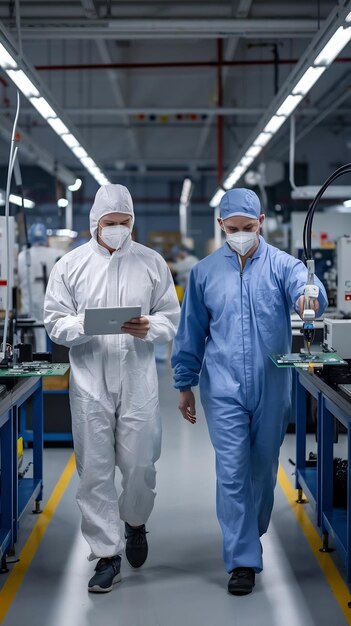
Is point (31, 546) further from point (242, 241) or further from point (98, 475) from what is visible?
point (242, 241)

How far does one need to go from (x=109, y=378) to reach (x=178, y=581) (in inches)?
33.3

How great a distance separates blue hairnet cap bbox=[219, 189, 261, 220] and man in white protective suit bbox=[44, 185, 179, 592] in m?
0.38

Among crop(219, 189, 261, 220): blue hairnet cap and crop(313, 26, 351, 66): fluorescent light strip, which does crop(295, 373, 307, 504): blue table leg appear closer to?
crop(219, 189, 261, 220): blue hairnet cap

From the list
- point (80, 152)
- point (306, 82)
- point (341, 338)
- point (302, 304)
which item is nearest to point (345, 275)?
point (306, 82)

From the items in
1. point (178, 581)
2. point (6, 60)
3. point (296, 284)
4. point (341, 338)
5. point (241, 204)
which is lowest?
point (178, 581)

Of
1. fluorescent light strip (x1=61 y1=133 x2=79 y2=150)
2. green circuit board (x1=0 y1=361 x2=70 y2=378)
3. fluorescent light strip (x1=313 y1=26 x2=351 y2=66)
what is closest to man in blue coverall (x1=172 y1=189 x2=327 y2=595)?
green circuit board (x1=0 y1=361 x2=70 y2=378)

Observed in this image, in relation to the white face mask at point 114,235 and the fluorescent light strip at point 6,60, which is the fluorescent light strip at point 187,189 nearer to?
the fluorescent light strip at point 6,60

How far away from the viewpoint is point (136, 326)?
2.86 meters

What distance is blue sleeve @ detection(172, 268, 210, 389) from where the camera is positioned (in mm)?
3117

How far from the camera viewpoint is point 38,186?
16422mm

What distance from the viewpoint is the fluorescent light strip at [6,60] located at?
381 centimetres

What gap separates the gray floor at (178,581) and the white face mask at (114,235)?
1.31m

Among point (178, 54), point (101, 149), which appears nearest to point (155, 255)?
point (178, 54)

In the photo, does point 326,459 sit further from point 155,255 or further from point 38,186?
point 38,186
